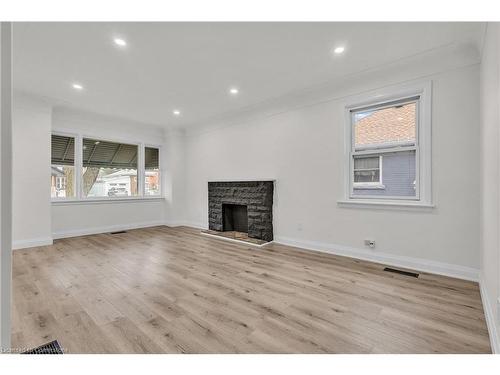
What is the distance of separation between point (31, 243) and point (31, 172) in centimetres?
124

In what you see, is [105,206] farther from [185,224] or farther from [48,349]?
[48,349]

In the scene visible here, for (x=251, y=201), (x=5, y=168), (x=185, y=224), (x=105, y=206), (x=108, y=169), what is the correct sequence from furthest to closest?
(x=185, y=224)
(x=108, y=169)
(x=105, y=206)
(x=251, y=201)
(x=5, y=168)

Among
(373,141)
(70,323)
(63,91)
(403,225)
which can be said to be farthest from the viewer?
(63,91)

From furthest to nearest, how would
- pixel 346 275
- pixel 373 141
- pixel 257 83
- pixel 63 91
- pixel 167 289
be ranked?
pixel 63 91
pixel 257 83
pixel 373 141
pixel 346 275
pixel 167 289

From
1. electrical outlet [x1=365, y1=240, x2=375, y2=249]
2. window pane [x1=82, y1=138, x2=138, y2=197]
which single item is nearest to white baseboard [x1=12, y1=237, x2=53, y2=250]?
window pane [x1=82, y1=138, x2=138, y2=197]

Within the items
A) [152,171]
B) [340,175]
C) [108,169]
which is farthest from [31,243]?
[340,175]

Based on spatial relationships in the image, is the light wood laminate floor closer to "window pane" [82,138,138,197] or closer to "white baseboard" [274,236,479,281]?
"white baseboard" [274,236,479,281]

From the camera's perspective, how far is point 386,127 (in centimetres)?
328

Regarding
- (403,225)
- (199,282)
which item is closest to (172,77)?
(199,282)

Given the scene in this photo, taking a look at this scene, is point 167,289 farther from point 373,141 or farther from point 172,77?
point 373,141

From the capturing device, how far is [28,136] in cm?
412

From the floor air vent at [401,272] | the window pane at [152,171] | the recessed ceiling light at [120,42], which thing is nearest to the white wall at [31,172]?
the window pane at [152,171]

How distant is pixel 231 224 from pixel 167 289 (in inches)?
116

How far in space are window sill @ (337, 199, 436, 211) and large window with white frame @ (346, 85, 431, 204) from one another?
1.4 inches
